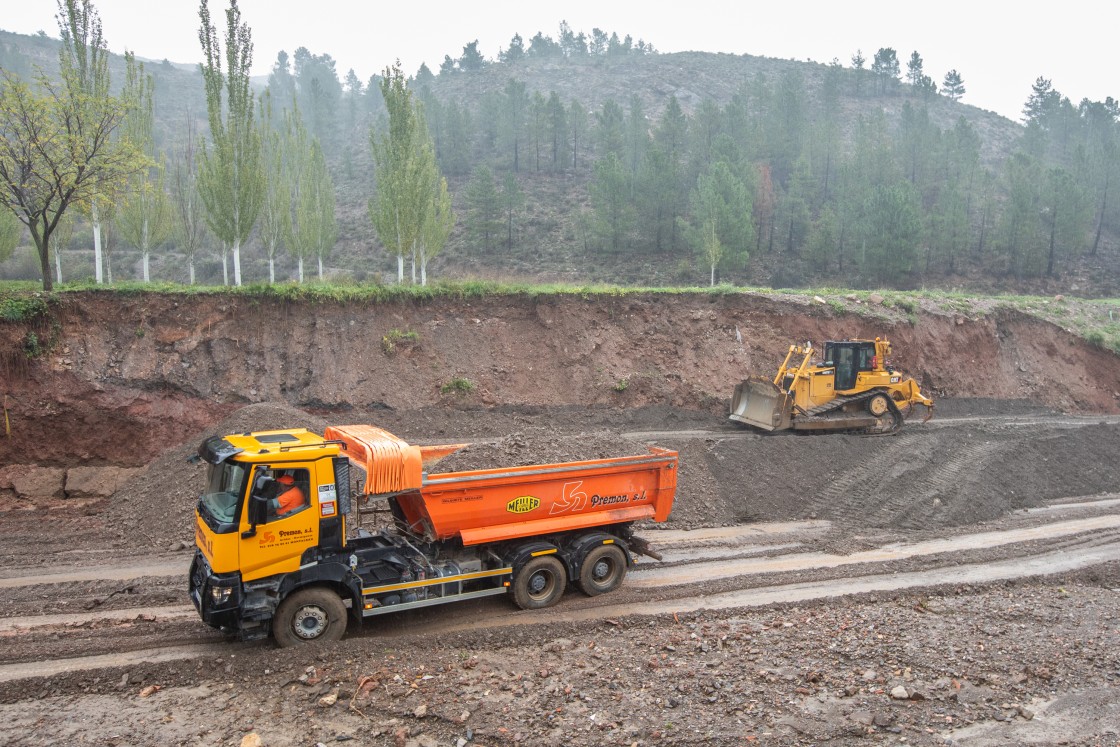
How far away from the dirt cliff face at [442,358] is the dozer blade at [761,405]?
176cm

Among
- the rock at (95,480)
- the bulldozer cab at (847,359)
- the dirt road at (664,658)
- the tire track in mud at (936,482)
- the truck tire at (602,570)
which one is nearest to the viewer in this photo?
the dirt road at (664,658)

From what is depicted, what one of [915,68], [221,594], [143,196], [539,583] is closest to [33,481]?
[221,594]

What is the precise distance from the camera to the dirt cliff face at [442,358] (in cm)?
1714

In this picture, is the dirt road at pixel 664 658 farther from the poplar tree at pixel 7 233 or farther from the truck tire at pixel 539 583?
the poplar tree at pixel 7 233

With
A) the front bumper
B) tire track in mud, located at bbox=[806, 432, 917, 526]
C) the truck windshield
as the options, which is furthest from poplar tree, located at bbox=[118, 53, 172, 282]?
tire track in mud, located at bbox=[806, 432, 917, 526]

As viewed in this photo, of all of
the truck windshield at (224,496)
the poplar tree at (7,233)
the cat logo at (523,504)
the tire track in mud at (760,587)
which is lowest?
the tire track in mud at (760,587)

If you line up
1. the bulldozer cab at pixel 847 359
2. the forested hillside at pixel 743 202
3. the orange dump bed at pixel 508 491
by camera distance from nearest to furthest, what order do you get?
the orange dump bed at pixel 508 491 < the bulldozer cab at pixel 847 359 < the forested hillside at pixel 743 202

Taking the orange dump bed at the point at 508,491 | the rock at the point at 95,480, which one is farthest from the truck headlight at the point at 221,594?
the rock at the point at 95,480

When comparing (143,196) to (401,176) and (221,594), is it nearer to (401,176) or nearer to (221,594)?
(401,176)

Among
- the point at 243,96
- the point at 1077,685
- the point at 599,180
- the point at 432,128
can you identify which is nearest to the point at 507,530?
the point at 1077,685

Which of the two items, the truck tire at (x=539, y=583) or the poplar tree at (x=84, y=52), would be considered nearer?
the truck tire at (x=539, y=583)

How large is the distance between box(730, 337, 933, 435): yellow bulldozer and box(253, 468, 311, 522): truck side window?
14.3 metres

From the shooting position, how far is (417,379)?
2109 cm

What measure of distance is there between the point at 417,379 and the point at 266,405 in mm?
5071
